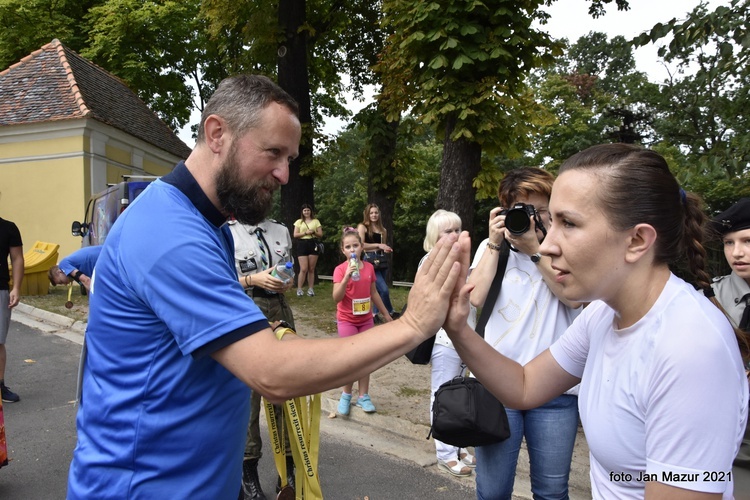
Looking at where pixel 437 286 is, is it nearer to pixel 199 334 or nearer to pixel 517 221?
pixel 199 334

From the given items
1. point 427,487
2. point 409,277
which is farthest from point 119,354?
point 409,277

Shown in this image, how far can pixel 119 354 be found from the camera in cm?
160

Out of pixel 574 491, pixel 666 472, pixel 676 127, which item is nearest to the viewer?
pixel 666 472

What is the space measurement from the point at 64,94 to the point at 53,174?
266 centimetres

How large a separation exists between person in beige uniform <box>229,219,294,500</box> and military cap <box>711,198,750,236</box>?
2.70 meters

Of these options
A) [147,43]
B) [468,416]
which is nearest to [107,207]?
[468,416]

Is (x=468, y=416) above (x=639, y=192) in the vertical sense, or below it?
below

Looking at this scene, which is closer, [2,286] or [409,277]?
[2,286]

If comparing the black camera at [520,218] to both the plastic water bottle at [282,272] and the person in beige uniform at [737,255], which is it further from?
the plastic water bottle at [282,272]

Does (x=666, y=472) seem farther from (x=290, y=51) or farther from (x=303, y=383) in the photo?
(x=290, y=51)

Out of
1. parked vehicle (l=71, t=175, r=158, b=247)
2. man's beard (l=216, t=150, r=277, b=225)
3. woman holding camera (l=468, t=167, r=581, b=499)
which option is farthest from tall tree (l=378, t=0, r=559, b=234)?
man's beard (l=216, t=150, r=277, b=225)

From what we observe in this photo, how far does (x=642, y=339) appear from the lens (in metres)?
1.45

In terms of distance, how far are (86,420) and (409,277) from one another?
28.8 m

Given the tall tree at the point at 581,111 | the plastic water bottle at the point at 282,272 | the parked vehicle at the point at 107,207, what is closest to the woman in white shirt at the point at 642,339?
the plastic water bottle at the point at 282,272
